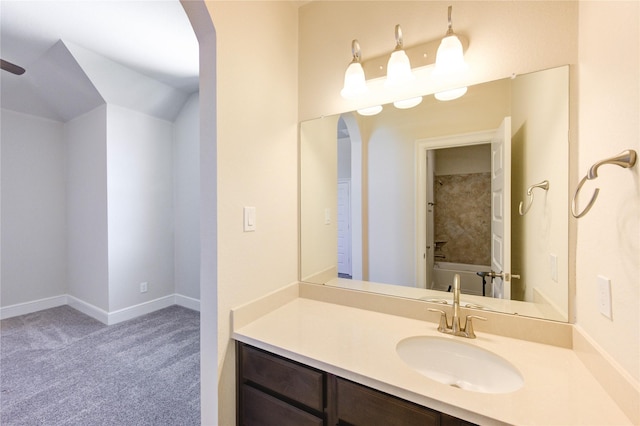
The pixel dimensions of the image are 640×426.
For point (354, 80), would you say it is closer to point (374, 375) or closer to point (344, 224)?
point (344, 224)

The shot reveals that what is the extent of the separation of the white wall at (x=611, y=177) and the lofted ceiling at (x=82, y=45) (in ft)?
7.61

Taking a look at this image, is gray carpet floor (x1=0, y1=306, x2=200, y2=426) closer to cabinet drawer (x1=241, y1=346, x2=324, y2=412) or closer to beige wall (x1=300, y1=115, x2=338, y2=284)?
cabinet drawer (x1=241, y1=346, x2=324, y2=412)

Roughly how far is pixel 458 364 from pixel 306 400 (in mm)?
597

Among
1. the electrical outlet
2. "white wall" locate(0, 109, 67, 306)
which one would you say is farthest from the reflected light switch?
"white wall" locate(0, 109, 67, 306)

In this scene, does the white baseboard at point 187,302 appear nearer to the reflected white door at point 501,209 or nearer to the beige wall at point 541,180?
the reflected white door at point 501,209

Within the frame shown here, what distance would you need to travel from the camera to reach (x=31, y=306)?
324 centimetres

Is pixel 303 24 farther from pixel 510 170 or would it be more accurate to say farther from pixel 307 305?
pixel 307 305

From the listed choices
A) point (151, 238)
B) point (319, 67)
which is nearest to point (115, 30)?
point (319, 67)

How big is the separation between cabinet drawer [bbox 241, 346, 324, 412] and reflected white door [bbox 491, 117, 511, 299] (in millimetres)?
863

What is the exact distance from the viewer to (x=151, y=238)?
3301 millimetres

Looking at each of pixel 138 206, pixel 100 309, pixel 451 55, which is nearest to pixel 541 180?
pixel 451 55

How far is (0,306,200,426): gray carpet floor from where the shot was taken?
5.45 feet

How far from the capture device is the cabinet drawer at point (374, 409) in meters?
0.76

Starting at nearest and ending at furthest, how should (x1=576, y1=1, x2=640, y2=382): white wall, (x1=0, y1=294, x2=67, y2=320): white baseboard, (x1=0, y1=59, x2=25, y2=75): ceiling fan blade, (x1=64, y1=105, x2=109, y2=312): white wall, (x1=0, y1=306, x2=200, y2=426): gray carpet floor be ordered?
(x1=576, y1=1, x2=640, y2=382): white wall < (x1=0, y1=306, x2=200, y2=426): gray carpet floor < (x1=0, y1=59, x2=25, y2=75): ceiling fan blade < (x1=64, y1=105, x2=109, y2=312): white wall < (x1=0, y1=294, x2=67, y2=320): white baseboard
